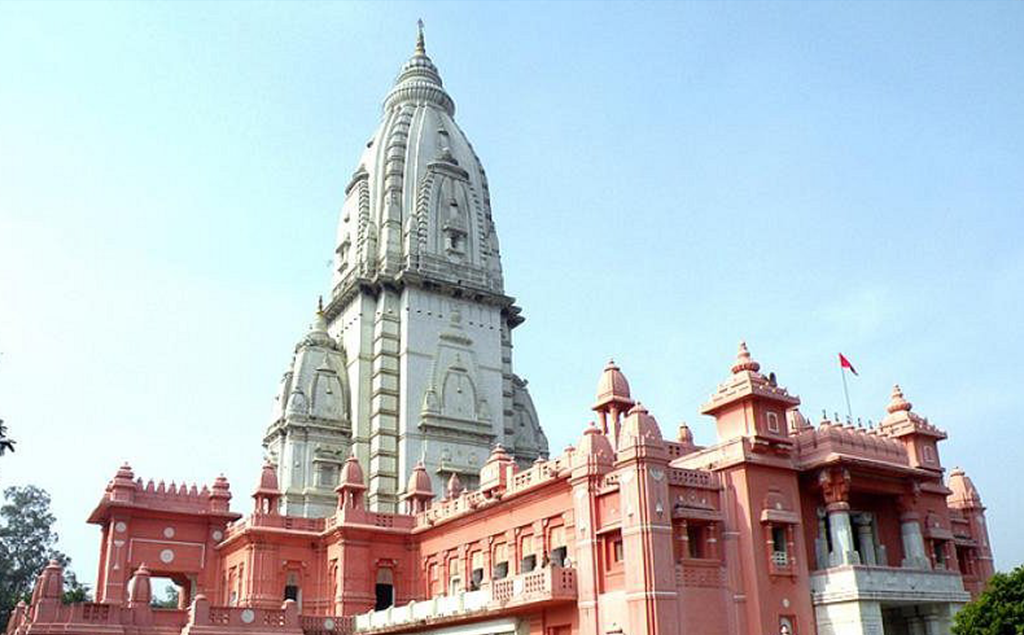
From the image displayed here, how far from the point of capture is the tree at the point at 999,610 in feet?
67.4

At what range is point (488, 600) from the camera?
25156 mm

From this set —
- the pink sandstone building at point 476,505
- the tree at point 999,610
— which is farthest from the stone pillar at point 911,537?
the tree at point 999,610

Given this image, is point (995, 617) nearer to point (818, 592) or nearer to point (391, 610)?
point (818, 592)

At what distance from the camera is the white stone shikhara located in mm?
42281

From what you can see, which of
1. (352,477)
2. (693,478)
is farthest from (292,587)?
(693,478)

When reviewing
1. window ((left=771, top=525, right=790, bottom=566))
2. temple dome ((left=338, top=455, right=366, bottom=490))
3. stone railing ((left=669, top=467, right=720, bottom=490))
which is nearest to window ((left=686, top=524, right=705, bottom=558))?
stone railing ((left=669, top=467, right=720, bottom=490))

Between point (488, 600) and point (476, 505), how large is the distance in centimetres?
550

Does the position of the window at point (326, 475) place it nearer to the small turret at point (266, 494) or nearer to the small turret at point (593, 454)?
the small turret at point (266, 494)

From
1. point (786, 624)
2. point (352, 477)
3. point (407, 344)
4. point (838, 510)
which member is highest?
point (407, 344)

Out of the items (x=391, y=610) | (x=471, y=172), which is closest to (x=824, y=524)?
(x=391, y=610)

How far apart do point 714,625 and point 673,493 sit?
314cm

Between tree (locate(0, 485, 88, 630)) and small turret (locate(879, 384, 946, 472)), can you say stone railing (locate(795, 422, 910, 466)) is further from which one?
tree (locate(0, 485, 88, 630))

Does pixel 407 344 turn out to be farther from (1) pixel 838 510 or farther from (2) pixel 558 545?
(1) pixel 838 510

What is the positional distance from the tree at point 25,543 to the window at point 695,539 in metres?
47.2
